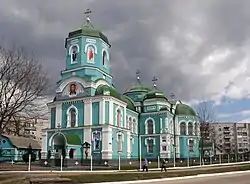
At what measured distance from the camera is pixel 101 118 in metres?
46.9

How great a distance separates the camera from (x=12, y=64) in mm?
23828

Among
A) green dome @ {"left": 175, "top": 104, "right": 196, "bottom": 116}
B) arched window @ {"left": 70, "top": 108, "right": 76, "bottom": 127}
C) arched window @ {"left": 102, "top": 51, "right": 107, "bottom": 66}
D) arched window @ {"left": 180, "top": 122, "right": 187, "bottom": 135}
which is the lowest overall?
arched window @ {"left": 180, "top": 122, "right": 187, "bottom": 135}

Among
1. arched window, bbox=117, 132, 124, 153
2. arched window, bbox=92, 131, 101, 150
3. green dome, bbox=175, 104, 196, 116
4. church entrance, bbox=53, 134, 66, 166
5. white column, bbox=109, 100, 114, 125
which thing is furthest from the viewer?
green dome, bbox=175, 104, 196, 116

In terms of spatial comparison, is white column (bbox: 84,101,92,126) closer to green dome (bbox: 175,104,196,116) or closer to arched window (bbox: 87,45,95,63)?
arched window (bbox: 87,45,95,63)

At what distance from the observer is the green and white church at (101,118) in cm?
4691

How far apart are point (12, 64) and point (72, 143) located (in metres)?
23.8

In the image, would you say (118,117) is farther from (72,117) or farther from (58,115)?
(58,115)

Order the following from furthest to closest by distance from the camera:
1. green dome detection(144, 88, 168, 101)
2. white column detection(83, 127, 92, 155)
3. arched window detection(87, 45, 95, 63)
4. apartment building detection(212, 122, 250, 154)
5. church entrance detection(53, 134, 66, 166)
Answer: apartment building detection(212, 122, 250, 154) → green dome detection(144, 88, 168, 101) → arched window detection(87, 45, 95, 63) → white column detection(83, 127, 92, 155) → church entrance detection(53, 134, 66, 166)

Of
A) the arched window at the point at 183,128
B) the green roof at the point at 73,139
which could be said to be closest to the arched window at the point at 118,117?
the green roof at the point at 73,139

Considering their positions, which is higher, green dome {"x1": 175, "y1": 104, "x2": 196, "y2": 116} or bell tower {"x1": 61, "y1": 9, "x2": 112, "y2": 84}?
bell tower {"x1": 61, "y1": 9, "x2": 112, "y2": 84}

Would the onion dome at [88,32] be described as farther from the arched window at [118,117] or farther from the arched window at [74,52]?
the arched window at [118,117]

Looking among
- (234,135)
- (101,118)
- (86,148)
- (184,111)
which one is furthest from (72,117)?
(234,135)

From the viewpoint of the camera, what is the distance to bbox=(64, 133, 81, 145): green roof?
1802 inches

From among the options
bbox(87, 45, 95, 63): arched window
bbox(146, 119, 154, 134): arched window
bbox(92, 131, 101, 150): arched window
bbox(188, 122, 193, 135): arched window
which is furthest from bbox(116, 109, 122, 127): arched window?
bbox(188, 122, 193, 135): arched window
